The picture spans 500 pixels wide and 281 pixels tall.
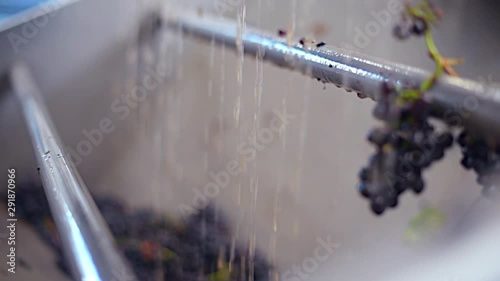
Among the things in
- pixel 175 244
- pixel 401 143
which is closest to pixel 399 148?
pixel 401 143

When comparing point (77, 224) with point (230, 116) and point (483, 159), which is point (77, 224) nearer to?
point (483, 159)

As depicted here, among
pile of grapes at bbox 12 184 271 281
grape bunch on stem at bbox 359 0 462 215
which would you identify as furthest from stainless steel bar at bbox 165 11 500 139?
pile of grapes at bbox 12 184 271 281

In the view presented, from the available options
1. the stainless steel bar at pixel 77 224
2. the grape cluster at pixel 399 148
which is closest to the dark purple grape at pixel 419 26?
the grape cluster at pixel 399 148

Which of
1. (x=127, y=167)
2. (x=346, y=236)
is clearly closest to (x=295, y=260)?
(x=346, y=236)

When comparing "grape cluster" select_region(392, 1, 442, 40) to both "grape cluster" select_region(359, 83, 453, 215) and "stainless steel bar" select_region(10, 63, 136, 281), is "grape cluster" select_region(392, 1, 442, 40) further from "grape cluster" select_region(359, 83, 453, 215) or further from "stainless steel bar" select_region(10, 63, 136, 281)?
"stainless steel bar" select_region(10, 63, 136, 281)

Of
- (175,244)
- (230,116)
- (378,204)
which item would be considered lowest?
(175,244)

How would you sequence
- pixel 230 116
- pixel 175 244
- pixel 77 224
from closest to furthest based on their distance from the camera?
1. pixel 77 224
2. pixel 175 244
3. pixel 230 116
